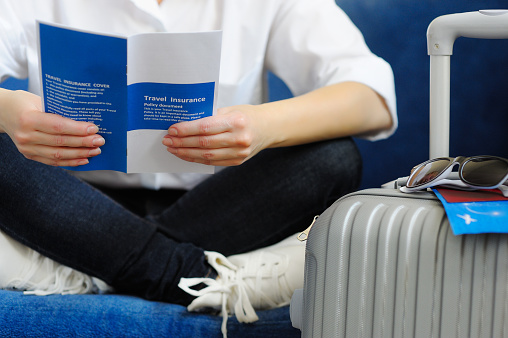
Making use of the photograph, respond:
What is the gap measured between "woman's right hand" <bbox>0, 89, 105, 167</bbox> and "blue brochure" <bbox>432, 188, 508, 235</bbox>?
0.38m

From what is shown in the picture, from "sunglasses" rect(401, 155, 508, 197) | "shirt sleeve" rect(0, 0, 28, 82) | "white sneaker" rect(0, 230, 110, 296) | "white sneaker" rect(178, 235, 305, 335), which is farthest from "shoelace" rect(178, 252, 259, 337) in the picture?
"shirt sleeve" rect(0, 0, 28, 82)

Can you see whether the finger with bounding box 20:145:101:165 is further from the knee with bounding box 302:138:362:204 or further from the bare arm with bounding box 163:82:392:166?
the knee with bounding box 302:138:362:204

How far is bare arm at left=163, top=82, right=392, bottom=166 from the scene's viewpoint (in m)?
0.70

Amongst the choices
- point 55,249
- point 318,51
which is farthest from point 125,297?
point 318,51

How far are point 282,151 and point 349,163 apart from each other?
97 millimetres

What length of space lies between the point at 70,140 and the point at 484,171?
437mm

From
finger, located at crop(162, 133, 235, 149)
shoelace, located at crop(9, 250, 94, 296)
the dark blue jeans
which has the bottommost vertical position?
shoelace, located at crop(9, 250, 94, 296)

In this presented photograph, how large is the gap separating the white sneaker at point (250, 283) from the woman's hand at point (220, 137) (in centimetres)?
16

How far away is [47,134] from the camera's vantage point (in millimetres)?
691

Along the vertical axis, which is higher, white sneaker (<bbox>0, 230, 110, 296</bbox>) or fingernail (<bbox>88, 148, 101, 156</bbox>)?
fingernail (<bbox>88, 148, 101, 156</bbox>)

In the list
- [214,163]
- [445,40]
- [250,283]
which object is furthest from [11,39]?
[445,40]

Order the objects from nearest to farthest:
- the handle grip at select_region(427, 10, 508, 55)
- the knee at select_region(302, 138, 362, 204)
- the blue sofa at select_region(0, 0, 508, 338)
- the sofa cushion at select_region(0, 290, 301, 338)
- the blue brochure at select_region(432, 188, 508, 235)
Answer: the blue brochure at select_region(432, 188, 508, 235) → the handle grip at select_region(427, 10, 508, 55) → the sofa cushion at select_region(0, 290, 301, 338) → the knee at select_region(302, 138, 362, 204) → the blue sofa at select_region(0, 0, 508, 338)

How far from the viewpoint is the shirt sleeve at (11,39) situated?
0.90 meters

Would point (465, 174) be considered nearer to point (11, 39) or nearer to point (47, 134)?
point (47, 134)
